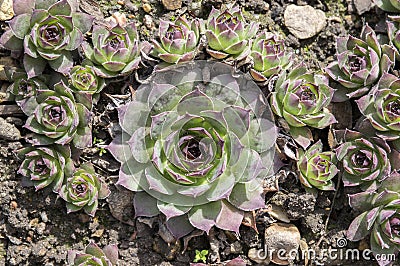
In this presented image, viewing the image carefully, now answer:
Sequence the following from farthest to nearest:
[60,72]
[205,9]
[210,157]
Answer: [205,9] < [60,72] < [210,157]

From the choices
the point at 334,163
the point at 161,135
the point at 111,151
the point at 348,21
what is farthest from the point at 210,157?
the point at 348,21

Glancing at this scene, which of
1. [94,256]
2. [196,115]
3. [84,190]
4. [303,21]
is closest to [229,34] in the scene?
[196,115]

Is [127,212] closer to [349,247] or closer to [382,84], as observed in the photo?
[349,247]

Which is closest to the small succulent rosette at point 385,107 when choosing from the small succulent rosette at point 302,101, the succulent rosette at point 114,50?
the small succulent rosette at point 302,101

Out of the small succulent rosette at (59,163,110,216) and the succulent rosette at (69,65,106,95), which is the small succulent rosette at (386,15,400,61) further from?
the small succulent rosette at (59,163,110,216)


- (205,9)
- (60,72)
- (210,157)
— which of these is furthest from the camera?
(205,9)

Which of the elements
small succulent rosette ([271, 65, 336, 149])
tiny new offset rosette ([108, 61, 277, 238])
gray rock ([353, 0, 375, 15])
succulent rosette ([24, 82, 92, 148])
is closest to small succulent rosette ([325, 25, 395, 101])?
small succulent rosette ([271, 65, 336, 149])

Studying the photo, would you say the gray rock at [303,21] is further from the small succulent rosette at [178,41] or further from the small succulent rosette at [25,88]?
the small succulent rosette at [25,88]

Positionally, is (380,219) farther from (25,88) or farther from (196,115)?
(25,88)
